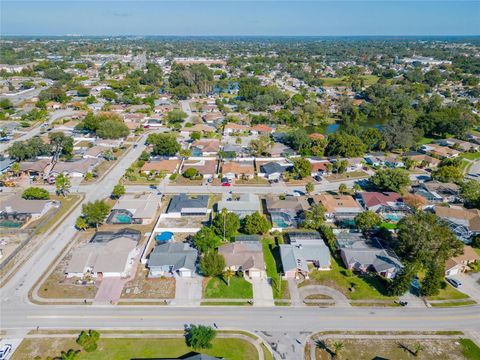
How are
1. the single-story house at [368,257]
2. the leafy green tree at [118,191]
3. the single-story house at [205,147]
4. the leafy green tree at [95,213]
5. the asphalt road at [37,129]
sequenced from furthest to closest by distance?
the asphalt road at [37,129], the single-story house at [205,147], the leafy green tree at [118,191], the leafy green tree at [95,213], the single-story house at [368,257]

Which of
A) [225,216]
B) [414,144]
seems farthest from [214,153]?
[414,144]

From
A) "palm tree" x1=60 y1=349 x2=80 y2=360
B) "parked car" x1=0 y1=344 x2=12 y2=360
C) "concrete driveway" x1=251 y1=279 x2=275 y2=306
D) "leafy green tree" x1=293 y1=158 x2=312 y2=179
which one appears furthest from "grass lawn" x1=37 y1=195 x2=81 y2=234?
"leafy green tree" x1=293 y1=158 x2=312 y2=179

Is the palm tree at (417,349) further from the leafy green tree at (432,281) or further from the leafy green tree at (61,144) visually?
the leafy green tree at (61,144)

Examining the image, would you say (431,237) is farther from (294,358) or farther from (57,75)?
(57,75)

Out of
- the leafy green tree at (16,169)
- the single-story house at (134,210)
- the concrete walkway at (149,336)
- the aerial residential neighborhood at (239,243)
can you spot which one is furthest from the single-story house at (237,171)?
the leafy green tree at (16,169)

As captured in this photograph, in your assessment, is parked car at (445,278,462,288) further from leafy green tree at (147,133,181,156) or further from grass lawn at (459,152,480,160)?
leafy green tree at (147,133,181,156)

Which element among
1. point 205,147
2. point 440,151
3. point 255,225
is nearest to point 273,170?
point 205,147
